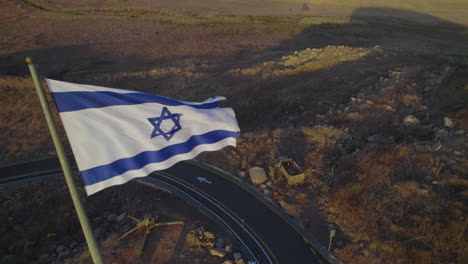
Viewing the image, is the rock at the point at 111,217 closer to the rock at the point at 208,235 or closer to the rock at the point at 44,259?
the rock at the point at 44,259

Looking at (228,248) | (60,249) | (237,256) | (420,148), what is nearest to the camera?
(237,256)

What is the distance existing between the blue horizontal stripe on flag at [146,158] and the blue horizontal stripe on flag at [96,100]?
1208mm

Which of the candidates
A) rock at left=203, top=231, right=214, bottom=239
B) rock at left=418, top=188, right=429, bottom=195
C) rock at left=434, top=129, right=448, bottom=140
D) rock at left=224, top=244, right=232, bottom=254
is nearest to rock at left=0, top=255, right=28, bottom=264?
rock at left=203, top=231, right=214, bottom=239

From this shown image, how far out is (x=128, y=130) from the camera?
7.56 metres

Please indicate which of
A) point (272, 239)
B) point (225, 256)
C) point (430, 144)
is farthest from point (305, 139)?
point (225, 256)

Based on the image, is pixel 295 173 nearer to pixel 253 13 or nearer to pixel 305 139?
pixel 305 139

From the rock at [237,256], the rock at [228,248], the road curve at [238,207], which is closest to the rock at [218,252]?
the rock at [228,248]

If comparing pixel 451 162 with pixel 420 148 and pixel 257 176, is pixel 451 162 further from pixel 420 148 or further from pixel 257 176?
pixel 257 176

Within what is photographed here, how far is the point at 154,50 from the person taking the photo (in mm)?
57938

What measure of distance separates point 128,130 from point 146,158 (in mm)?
852

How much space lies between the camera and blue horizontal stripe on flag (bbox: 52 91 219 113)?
21.5 ft

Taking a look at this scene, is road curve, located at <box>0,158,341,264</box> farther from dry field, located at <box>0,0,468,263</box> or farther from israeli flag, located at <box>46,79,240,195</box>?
israeli flag, located at <box>46,79,240,195</box>

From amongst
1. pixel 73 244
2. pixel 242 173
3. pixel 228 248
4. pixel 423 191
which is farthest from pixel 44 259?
pixel 423 191

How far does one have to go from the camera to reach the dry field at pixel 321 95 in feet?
51.4
